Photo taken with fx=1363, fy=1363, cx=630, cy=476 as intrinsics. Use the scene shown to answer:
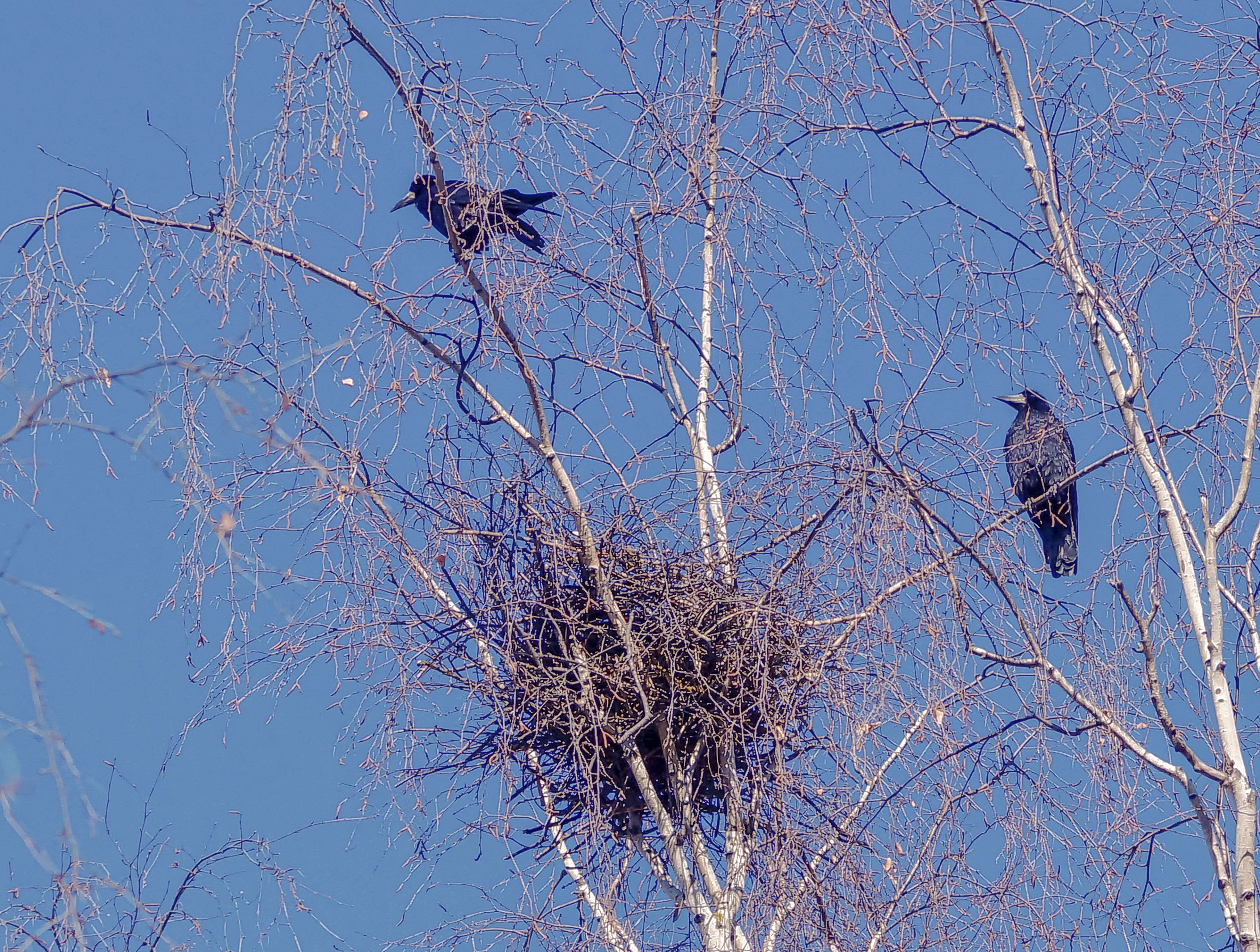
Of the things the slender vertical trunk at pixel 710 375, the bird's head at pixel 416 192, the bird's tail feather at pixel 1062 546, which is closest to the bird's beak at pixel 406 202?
the bird's head at pixel 416 192

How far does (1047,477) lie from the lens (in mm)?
6582

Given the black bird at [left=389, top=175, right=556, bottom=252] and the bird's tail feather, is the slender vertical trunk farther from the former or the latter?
the bird's tail feather

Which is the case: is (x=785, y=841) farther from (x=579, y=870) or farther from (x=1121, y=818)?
(x=1121, y=818)

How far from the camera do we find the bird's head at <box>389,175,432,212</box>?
4184mm

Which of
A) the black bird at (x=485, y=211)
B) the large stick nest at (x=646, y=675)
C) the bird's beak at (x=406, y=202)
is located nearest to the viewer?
the black bird at (x=485, y=211)

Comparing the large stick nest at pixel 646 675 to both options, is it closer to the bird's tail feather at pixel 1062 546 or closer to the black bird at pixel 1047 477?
the black bird at pixel 1047 477

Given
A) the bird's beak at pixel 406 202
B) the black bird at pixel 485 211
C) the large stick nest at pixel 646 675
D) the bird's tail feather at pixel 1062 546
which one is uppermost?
the bird's beak at pixel 406 202

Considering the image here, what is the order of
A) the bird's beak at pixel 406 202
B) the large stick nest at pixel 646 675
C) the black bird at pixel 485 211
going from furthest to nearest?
the bird's beak at pixel 406 202 < the large stick nest at pixel 646 675 < the black bird at pixel 485 211

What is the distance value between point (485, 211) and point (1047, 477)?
4.00 metres

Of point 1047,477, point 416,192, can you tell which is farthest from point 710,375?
point 1047,477

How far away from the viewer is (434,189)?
3.96 m

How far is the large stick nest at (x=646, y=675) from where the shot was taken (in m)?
3.95

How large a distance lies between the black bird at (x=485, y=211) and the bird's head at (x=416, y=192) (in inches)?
0.4

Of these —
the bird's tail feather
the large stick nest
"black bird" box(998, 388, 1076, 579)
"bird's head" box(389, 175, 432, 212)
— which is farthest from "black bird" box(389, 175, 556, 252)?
the bird's tail feather
